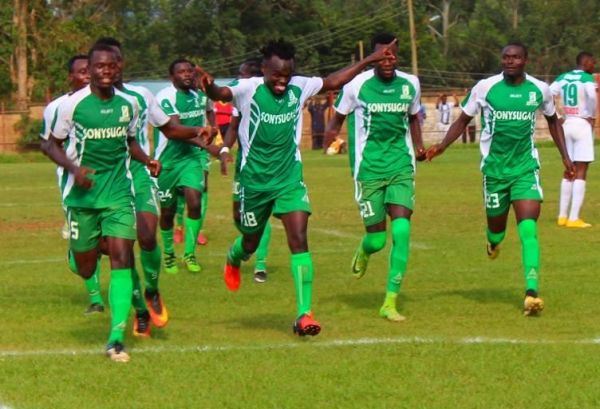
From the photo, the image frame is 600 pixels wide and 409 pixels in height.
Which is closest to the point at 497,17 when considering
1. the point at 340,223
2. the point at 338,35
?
the point at 338,35

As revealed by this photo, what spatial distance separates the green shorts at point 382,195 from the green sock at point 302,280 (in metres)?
1.53

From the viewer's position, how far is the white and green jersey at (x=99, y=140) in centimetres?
917

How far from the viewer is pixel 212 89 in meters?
9.84

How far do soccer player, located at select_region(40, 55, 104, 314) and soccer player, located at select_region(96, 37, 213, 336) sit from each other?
43cm

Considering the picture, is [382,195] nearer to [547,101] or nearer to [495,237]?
[495,237]

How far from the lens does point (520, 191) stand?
37.1ft

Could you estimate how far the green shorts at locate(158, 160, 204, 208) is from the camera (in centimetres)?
1484

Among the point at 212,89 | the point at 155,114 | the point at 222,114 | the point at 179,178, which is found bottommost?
the point at 222,114

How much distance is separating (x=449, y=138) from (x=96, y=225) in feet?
12.3

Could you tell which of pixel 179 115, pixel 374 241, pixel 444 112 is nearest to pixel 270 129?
pixel 374 241

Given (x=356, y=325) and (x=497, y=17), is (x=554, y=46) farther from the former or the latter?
(x=356, y=325)

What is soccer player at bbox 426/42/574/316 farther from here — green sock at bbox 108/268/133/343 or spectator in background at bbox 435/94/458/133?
spectator in background at bbox 435/94/458/133

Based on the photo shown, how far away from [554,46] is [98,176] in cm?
8608

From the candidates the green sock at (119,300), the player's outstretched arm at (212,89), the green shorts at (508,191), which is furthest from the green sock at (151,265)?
the green shorts at (508,191)
